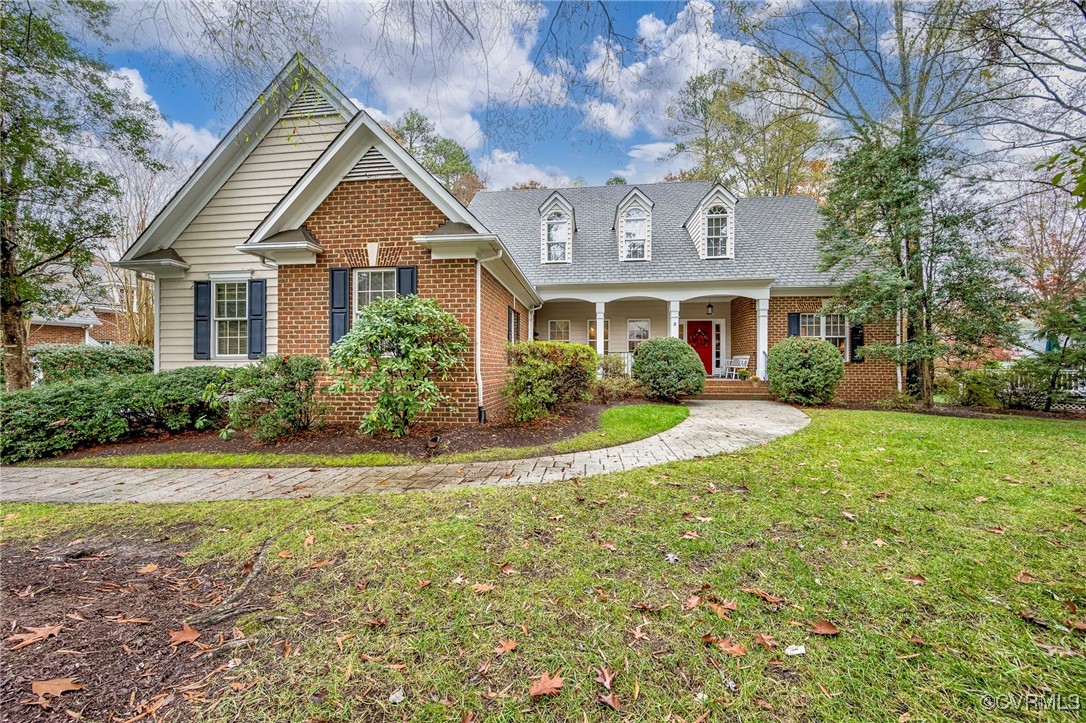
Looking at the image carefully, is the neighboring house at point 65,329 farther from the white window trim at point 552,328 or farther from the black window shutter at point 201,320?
the white window trim at point 552,328

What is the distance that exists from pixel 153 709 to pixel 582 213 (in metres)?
17.1

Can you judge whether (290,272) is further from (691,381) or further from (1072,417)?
(1072,417)

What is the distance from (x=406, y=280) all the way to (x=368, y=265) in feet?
2.50

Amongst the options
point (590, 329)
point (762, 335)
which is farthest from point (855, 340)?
point (590, 329)

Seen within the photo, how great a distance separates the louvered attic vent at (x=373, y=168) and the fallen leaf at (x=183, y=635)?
273 inches

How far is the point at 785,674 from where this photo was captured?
180 cm

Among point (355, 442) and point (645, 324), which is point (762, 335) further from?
point (355, 442)

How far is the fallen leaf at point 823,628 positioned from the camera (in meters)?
2.04

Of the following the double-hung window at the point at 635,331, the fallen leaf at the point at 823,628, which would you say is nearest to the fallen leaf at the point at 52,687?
the fallen leaf at the point at 823,628

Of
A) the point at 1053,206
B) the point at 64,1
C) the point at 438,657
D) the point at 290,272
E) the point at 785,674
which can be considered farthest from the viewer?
the point at 1053,206

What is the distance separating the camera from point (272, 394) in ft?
20.9

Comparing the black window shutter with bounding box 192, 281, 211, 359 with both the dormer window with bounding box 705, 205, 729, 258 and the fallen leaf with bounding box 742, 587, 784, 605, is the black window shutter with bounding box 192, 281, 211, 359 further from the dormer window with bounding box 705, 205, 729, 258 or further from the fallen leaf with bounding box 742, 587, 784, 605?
the dormer window with bounding box 705, 205, 729, 258

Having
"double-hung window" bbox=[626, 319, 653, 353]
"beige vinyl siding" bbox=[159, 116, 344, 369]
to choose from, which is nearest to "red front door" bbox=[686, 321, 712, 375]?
"double-hung window" bbox=[626, 319, 653, 353]

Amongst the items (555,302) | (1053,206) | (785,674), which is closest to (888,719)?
(785,674)
